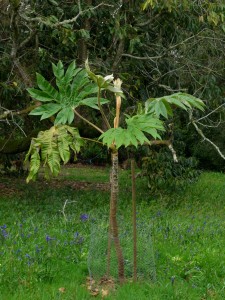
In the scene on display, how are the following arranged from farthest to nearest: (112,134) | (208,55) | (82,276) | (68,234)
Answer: (208,55) → (68,234) → (82,276) → (112,134)

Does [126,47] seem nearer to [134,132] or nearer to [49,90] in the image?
[49,90]

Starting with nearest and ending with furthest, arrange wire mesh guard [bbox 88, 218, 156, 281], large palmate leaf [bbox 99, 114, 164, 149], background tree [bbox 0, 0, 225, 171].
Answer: large palmate leaf [bbox 99, 114, 164, 149] → wire mesh guard [bbox 88, 218, 156, 281] → background tree [bbox 0, 0, 225, 171]

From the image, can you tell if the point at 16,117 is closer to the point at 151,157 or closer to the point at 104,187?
the point at 151,157

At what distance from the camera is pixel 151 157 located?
11.5 metres

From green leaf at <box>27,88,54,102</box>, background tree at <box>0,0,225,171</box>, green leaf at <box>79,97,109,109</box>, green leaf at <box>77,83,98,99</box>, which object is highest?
background tree at <box>0,0,225,171</box>

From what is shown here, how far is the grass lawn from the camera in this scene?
5.25m

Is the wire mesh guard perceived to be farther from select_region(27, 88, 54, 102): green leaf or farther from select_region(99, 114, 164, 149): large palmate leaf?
select_region(27, 88, 54, 102): green leaf

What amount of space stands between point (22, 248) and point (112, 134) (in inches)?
75.8

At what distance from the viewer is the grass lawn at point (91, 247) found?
5250 mm

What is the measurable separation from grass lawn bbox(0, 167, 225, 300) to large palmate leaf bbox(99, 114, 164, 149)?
126 cm

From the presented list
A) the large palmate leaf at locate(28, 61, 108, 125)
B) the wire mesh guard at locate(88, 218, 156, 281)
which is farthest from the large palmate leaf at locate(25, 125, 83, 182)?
the wire mesh guard at locate(88, 218, 156, 281)

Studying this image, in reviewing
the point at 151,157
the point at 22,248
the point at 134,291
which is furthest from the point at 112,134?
the point at 151,157

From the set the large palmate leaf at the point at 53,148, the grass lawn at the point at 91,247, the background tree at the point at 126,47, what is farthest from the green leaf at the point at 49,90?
the background tree at the point at 126,47

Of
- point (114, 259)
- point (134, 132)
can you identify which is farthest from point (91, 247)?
point (134, 132)
